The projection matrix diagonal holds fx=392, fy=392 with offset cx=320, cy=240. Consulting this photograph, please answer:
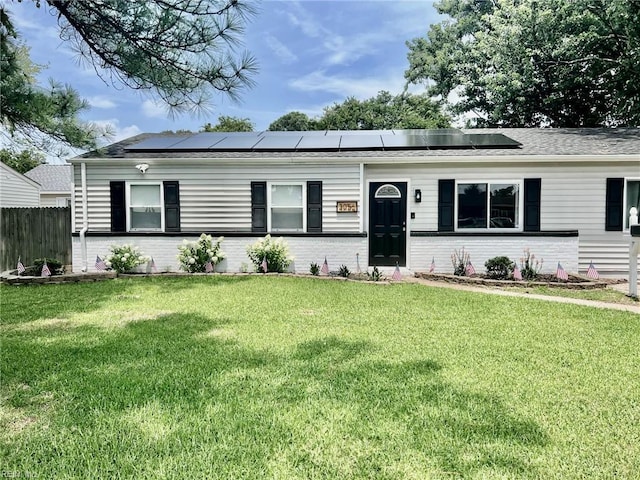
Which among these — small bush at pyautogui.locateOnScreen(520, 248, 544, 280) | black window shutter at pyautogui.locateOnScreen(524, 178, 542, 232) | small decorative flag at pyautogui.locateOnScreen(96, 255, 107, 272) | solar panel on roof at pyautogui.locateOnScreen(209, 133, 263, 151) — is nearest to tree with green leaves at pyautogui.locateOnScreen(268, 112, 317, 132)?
solar panel on roof at pyautogui.locateOnScreen(209, 133, 263, 151)

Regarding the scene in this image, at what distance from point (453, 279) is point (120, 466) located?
24.5 feet

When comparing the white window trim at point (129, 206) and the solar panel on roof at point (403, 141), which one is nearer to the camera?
the white window trim at point (129, 206)

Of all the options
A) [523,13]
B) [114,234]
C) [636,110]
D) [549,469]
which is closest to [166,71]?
[549,469]

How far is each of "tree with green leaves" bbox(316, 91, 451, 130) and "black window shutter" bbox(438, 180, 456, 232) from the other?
614 inches

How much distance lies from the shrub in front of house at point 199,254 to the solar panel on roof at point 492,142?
6.73m

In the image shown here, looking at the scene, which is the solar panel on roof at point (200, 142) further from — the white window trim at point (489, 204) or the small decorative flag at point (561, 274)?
the small decorative flag at point (561, 274)

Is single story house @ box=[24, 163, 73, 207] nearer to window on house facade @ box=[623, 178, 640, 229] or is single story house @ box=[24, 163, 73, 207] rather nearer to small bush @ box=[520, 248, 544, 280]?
small bush @ box=[520, 248, 544, 280]

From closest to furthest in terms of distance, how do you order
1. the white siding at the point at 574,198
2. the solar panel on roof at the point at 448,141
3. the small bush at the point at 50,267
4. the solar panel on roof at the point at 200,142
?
the small bush at the point at 50,267
the white siding at the point at 574,198
the solar panel on roof at the point at 448,141
the solar panel on roof at the point at 200,142

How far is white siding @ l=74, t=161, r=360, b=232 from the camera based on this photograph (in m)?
9.36

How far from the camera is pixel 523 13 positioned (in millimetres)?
13891

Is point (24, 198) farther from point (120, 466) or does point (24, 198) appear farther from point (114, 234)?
point (120, 466)

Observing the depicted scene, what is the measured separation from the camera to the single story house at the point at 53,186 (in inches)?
990

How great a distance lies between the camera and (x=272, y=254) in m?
9.07

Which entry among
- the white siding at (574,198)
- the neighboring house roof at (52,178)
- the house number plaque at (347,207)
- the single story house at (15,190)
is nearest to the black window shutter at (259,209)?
the house number plaque at (347,207)
